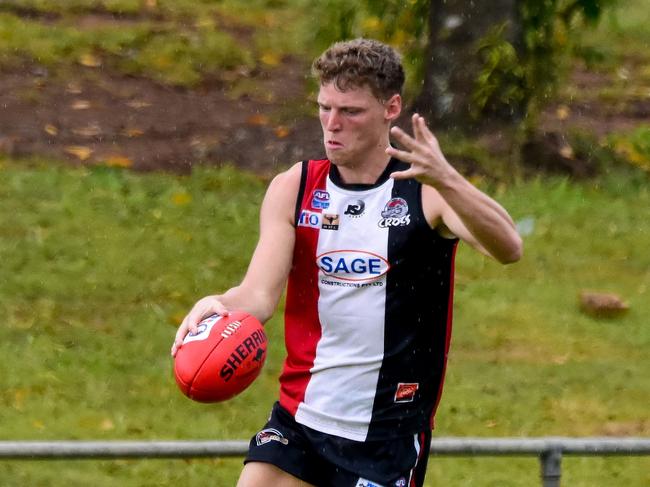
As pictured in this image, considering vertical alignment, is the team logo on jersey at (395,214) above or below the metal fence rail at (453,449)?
above

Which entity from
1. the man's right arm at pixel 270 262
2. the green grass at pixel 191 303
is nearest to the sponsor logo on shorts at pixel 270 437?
the man's right arm at pixel 270 262

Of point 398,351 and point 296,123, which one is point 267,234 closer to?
point 398,351

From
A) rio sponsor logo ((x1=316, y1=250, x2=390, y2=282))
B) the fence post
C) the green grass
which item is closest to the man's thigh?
rio sponsor logo ((x1=316, y1=250, x2=390, y2=282))

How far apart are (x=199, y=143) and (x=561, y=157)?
3092 mm

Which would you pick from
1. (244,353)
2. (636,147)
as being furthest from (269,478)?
(636,147)

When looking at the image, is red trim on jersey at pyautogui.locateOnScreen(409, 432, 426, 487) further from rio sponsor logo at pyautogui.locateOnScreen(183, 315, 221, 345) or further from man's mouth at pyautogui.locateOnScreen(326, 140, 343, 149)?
man's mouth at pyautogui.locateOnScreen(326, 140, 343, 149)

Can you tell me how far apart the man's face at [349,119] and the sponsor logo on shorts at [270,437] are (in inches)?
41.6

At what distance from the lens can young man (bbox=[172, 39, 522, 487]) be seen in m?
5.57

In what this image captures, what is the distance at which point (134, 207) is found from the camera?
11.5 meters

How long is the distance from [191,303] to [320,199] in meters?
4.64

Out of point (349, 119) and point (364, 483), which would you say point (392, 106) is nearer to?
point (349, 119)

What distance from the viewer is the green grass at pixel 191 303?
8.56 metres

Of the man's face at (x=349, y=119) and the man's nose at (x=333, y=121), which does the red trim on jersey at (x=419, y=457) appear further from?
the man's nose at (x=333, y=121)

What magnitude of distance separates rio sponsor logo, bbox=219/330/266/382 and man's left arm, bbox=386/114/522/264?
2.67ft
